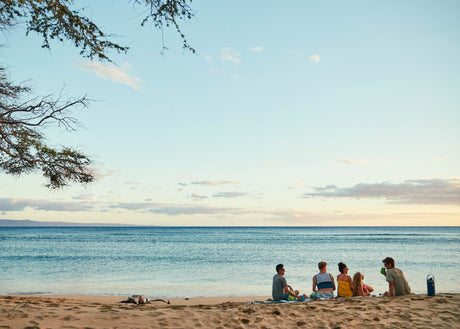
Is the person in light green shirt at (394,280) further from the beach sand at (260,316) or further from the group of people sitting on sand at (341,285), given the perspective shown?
the beach sand at (260,316)

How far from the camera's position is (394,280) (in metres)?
11.1

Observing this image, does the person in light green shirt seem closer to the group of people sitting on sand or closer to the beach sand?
the group of people sitting on sand

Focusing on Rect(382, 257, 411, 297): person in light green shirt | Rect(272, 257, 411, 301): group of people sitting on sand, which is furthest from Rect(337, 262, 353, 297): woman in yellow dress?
Rect(382, 257, 411, 297): person in light green shirt

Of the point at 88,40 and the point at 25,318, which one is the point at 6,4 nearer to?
the point at 88,40

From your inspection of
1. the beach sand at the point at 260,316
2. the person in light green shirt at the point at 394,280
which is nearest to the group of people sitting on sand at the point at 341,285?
the person in light green shirt at the point at 394,280

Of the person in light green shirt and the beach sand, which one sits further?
the person in light green shirt

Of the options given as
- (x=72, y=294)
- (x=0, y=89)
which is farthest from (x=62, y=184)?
(x=72, y=294)

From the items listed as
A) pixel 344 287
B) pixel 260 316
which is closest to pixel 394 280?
pixel 344 287

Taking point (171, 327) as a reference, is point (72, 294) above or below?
below

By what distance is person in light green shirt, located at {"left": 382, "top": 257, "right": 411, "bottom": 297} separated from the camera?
10953mm

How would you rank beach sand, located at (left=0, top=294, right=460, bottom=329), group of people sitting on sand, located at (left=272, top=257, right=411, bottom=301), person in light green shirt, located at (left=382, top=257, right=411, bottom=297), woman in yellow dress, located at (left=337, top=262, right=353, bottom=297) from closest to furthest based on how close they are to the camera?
1. beach sand, located at (left=0, top=294, right=460, bottom=329)
2. person in light green shirt, located at (left=382, top=257, right=411, bottom=297)
3. group of people sitting on sand, located at (left=272, top=257, right=411, bottom=301)
4. woman in yellow dress, located at (left=337, top=262, right=353, bottom=297)

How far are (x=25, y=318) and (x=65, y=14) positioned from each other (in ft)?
20.5

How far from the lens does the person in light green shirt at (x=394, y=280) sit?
11.0 m

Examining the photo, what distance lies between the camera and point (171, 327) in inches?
298
